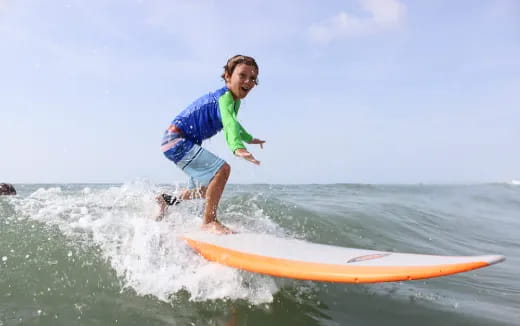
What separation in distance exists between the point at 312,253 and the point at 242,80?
5.62ft

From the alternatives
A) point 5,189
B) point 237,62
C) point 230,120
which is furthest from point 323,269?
point 5,189

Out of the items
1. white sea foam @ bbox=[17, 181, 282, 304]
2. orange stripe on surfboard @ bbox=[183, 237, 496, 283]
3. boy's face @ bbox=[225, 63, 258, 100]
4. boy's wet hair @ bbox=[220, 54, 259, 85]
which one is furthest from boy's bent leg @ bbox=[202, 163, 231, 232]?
boy's wet hair @ bbox=[220, 54, 259, 85]

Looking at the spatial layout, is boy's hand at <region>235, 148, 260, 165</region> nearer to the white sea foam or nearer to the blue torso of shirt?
the blue torso of shirt

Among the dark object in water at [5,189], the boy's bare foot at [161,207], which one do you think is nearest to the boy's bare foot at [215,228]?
the boy's bare foot at [161,207]

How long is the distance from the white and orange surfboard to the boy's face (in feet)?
4.39

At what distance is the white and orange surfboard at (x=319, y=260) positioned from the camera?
6.98 feet

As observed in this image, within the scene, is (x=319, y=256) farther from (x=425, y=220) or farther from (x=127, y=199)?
(x=425, y=220)

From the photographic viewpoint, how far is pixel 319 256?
277cm

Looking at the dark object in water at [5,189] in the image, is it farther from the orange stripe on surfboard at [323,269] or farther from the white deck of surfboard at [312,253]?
the orange stripe on surfboard at [323,269]

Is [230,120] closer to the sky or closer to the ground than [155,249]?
closer to the sky

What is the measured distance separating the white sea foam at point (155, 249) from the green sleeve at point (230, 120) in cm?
100

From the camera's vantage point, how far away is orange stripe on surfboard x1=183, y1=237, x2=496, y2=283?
2.11 metres

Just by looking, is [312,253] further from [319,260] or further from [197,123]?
[197,123]

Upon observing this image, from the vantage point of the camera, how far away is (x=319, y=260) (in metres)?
2.63
